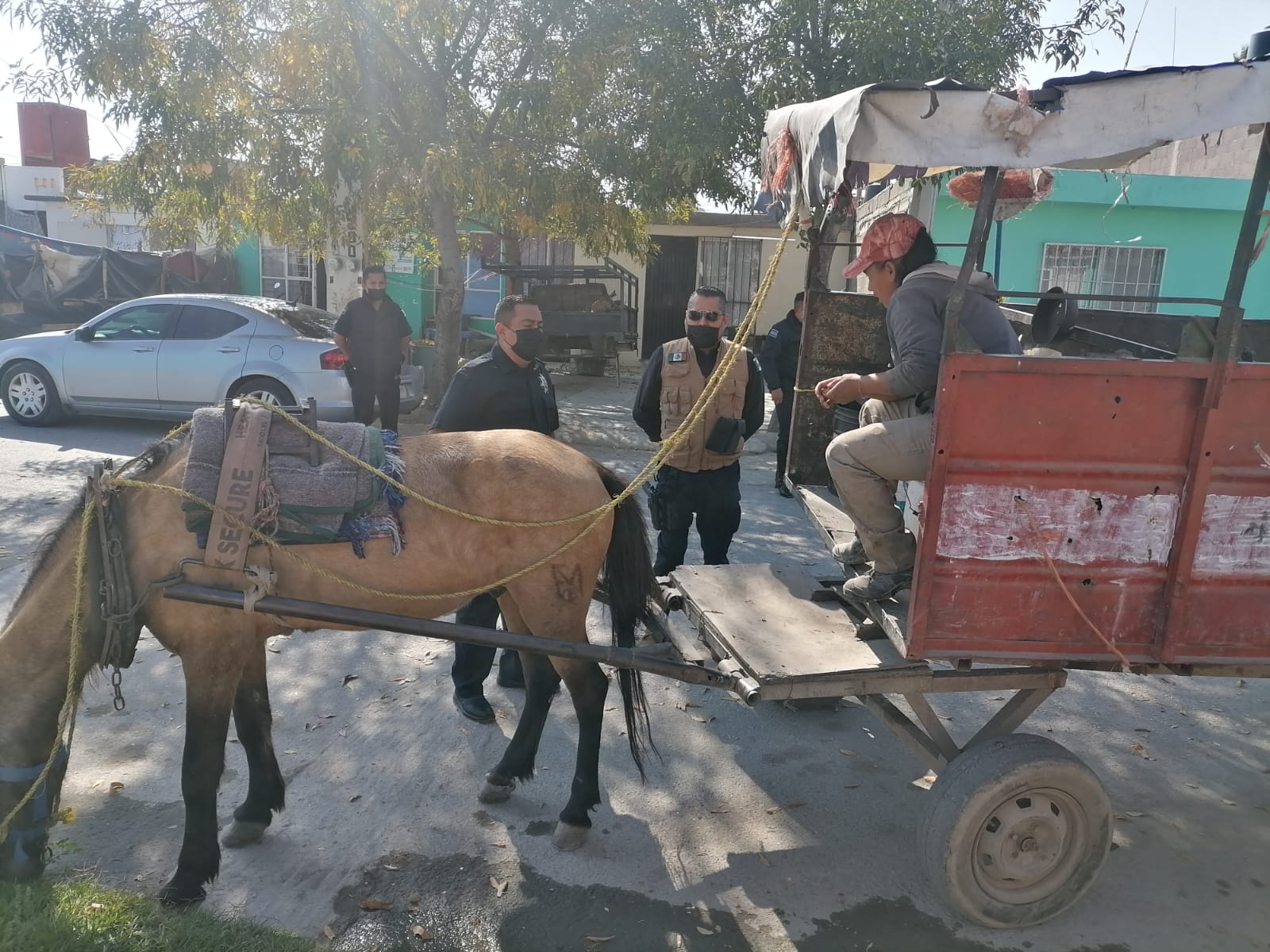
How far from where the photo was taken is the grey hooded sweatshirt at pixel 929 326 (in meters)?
2.99

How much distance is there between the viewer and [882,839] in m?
3.53

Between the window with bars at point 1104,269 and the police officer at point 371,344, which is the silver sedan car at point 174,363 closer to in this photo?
the police officer at point 371,344

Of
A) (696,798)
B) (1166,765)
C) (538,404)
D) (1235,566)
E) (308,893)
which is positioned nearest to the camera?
(1235,566)

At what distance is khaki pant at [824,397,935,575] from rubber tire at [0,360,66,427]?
1058 centimetres

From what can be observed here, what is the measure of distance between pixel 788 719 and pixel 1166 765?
1.69 meters

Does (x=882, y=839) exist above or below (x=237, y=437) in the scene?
below

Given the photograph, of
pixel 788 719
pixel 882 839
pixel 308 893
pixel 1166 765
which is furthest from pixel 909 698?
pixel 308 893

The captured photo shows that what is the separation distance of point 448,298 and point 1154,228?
30.8 feet

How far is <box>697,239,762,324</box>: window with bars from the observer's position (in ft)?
64.3

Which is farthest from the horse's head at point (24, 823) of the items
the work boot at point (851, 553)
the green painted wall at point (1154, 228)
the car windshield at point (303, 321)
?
the green painted wall at point (1154, 228)

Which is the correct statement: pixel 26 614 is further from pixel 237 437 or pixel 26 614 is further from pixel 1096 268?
pixel 1096 268

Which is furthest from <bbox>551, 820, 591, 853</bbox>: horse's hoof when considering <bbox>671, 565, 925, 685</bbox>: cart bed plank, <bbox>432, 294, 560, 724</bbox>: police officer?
<bbox>432, 294, 560, 724</bbox>: police officer

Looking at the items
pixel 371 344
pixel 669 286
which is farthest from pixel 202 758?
pixel 669 286

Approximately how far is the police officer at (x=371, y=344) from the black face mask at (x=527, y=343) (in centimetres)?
577
